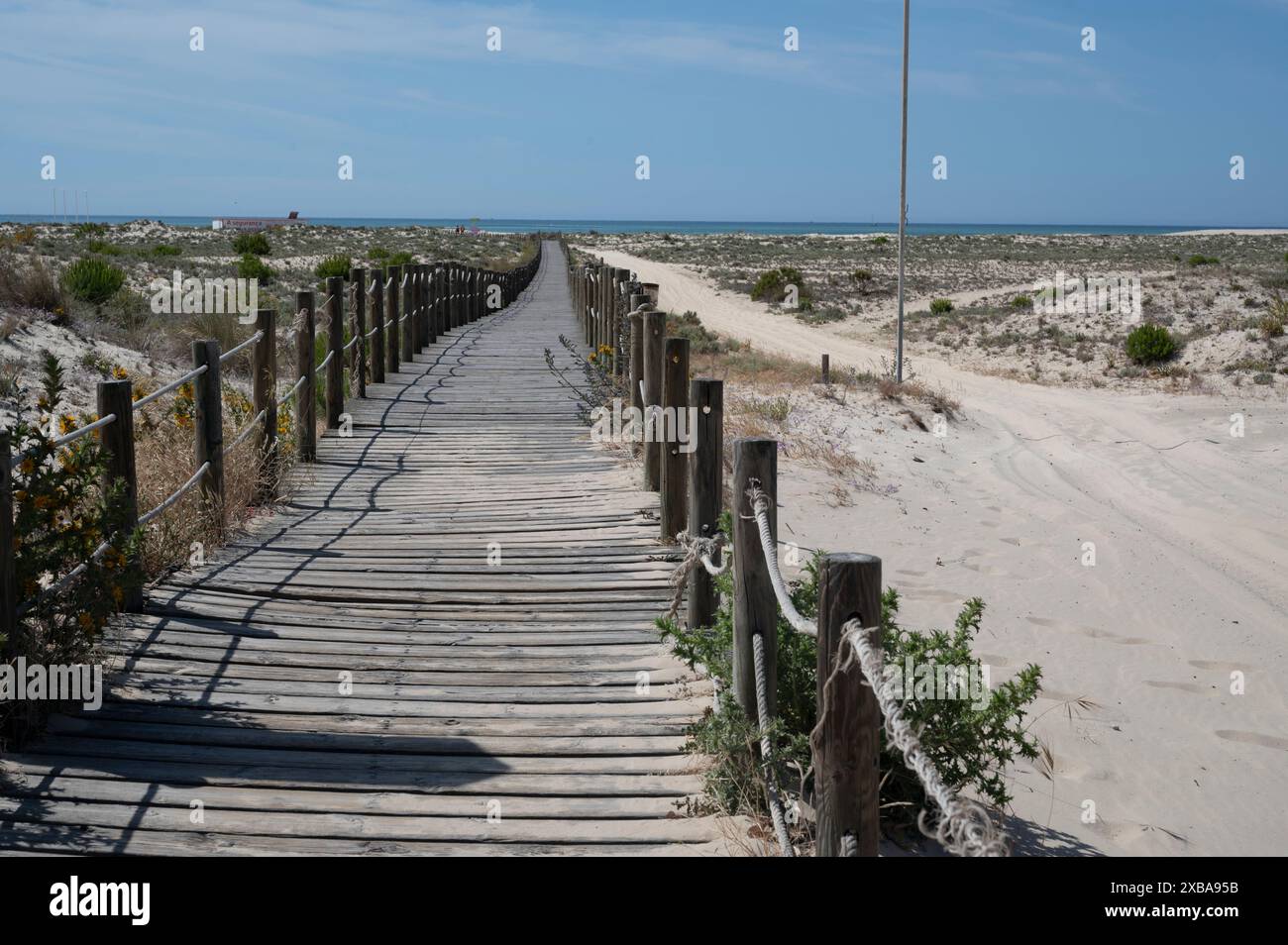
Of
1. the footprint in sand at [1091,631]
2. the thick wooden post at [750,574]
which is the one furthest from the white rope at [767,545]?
the footprint in sand at [1091,631]

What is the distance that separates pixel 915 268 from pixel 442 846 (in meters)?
54.1

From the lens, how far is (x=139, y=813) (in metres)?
3.79

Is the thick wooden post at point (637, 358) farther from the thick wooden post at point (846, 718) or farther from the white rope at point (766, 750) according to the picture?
the thick wooden post at point (846, 718)

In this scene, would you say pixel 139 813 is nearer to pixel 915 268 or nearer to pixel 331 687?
pixel 331 687

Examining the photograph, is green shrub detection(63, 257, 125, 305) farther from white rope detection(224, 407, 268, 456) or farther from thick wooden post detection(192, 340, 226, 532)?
thick wooden post detection(192, 340, 226, 532)

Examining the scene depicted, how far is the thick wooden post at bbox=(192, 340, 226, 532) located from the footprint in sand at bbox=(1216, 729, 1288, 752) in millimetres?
5803

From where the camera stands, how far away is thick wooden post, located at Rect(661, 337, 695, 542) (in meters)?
6.97

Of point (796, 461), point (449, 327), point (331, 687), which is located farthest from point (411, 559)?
point (449, 327)

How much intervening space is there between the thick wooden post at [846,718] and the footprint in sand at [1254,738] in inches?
174

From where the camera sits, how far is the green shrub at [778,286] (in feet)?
133

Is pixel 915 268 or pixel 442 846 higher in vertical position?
pixel 915 268

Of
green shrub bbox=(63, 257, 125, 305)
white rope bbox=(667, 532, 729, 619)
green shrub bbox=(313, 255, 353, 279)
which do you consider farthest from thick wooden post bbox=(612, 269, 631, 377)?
green shrub bbox=(313, 255, 353, 279)
